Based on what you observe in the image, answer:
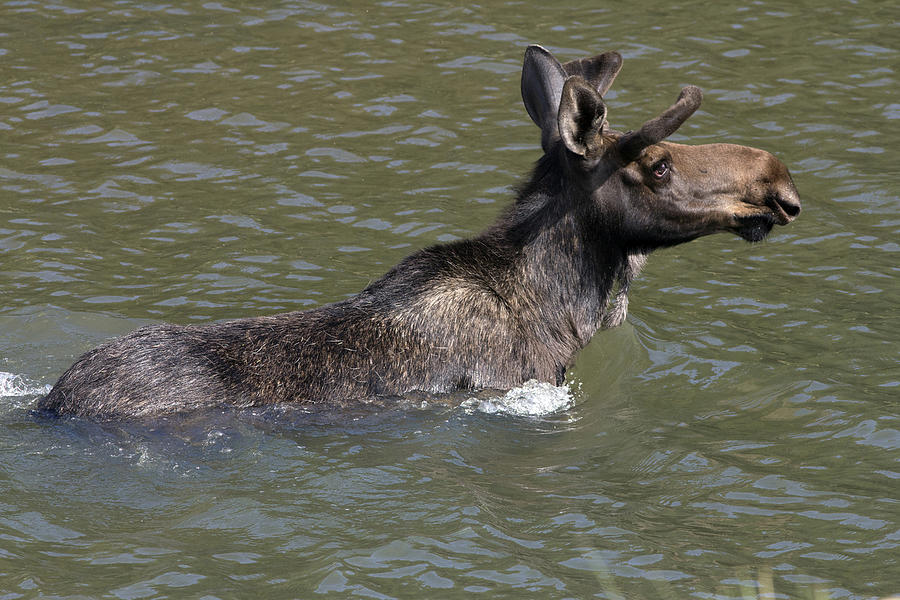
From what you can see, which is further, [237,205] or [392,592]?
[237,205]

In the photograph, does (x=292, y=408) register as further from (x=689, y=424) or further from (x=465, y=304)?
(x=689, y=424)

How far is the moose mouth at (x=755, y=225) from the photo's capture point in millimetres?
8617

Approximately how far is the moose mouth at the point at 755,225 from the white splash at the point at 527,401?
1663 mm

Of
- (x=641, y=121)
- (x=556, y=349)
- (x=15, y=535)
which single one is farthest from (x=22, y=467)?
(x=641, y=121)

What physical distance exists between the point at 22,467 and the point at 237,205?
5548 mm

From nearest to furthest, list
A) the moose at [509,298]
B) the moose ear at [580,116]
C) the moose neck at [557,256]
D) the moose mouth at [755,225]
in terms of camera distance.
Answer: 1. the moose ear at [580,116]
2. the moose at [509,298]
3. the moose mouth at [755,225]
4. the moose neck at [557,256]

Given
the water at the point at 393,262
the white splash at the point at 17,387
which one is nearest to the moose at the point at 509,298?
the water at the point at 393,262

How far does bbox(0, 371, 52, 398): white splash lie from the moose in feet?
2.66

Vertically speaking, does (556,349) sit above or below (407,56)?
below

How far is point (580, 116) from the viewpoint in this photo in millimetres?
8180

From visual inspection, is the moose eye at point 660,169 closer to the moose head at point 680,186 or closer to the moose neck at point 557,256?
the moose head at point 680,186

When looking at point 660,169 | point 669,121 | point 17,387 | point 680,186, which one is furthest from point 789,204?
point 17,387

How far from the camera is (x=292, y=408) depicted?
8156 mm

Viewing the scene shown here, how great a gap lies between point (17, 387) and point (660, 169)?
4912 millimetres
